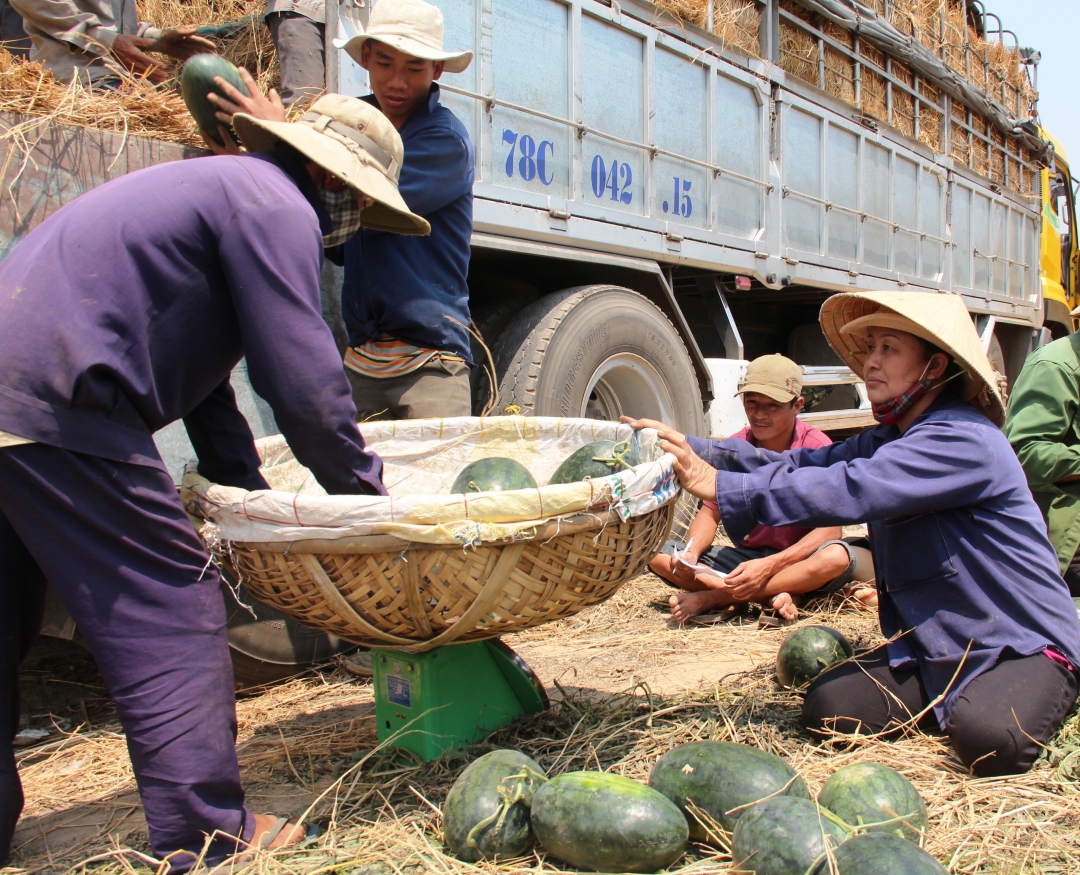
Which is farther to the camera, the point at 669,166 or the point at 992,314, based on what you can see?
the point at 992,314

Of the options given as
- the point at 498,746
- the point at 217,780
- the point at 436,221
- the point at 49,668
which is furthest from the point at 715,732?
the point at 49,668

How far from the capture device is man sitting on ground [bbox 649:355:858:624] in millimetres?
4195

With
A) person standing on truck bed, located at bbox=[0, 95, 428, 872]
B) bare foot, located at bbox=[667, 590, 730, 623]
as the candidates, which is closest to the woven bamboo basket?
person standing on truck bed, located at bbox=[0, 95, 428, 872]

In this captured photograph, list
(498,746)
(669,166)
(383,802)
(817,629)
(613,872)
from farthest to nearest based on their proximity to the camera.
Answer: (669,166) → (817,629) → (498,746) → (383,802) → (613,872)

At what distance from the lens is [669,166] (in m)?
5.56

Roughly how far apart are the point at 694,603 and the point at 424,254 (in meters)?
2.14

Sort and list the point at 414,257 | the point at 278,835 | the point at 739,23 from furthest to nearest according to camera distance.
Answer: the point at 739,23, the point at 414,257, the point at 278,835

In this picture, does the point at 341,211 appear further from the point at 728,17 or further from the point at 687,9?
the point at 728,17

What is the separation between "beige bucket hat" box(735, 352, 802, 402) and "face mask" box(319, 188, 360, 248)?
242 cm

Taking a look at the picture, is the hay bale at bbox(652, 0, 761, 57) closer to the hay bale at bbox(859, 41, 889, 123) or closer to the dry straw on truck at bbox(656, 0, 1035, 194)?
the dry straw on truck at bbox(656, 0, 1035, 194)

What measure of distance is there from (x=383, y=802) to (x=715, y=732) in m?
1.01

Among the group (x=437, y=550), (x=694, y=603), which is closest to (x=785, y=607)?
→ (x=694, y=603)

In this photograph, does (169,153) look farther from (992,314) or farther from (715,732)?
(992,314)

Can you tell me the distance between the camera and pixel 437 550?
195 centimetres
